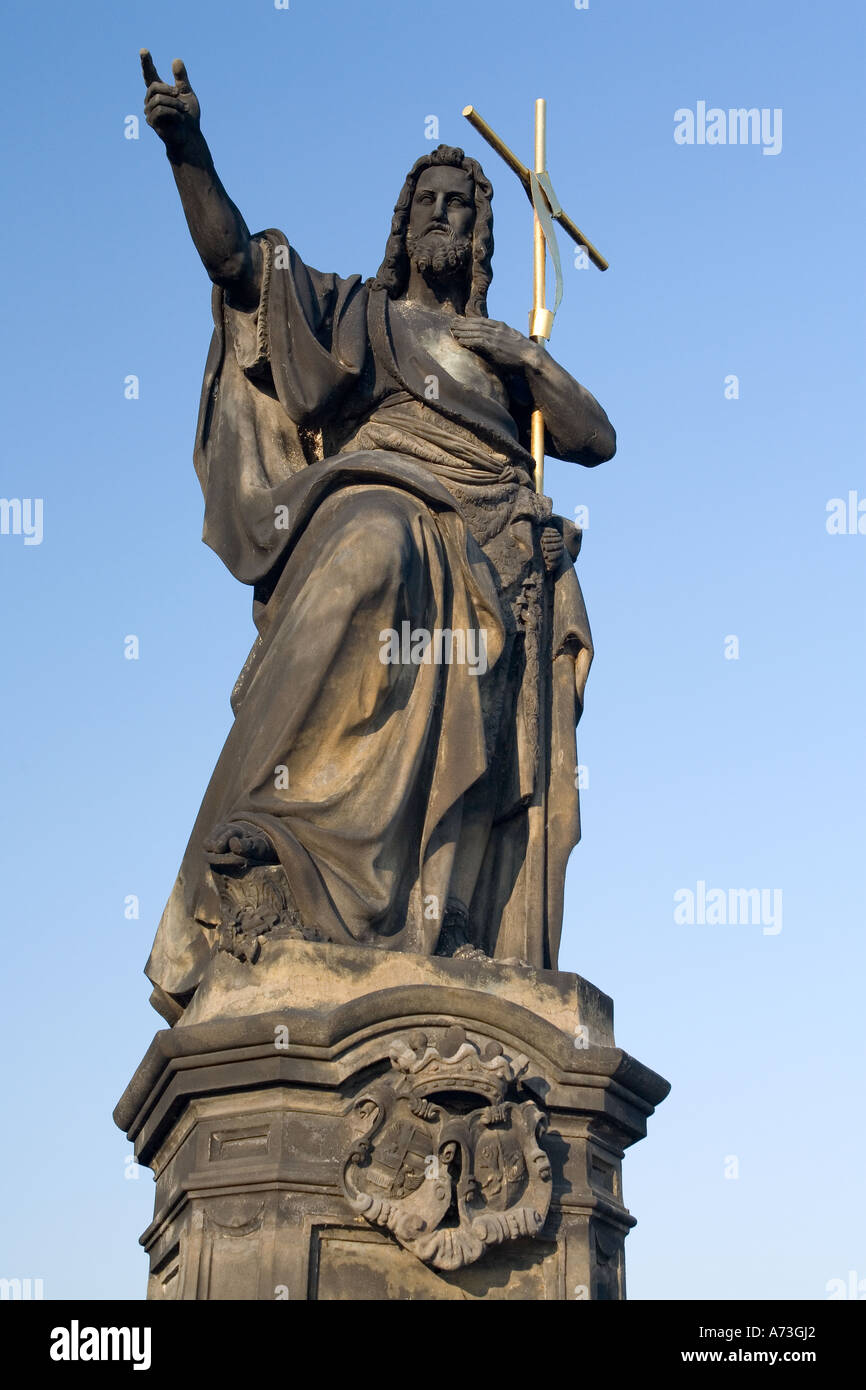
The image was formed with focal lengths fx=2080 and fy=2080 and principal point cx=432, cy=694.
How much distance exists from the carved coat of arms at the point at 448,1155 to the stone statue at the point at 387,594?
2.52 feet

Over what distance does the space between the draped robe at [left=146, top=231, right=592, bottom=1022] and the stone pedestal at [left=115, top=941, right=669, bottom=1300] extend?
0.47 metres

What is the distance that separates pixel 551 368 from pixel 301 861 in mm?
3366

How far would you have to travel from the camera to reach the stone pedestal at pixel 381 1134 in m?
8.21

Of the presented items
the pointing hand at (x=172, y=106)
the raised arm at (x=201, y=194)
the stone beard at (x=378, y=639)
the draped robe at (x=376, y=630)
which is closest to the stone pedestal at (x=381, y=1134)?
the stone beard at (x=378, y=639)

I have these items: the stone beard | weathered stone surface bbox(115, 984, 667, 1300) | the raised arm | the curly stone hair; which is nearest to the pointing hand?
the raised arm

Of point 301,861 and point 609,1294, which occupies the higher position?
point 301,861

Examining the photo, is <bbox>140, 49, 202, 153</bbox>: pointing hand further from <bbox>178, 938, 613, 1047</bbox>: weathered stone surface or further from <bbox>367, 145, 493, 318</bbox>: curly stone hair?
<bbox>178, 938, 613, 1047</bbox>: weathered stone surface

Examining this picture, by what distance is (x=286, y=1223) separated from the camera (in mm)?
8164

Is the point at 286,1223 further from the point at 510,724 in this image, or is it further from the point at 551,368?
the point at 551,368

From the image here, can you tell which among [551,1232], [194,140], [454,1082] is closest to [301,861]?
[454,1082]

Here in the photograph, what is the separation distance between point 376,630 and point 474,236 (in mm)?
2856

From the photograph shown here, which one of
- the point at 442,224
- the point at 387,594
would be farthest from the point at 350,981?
the point at 442,224

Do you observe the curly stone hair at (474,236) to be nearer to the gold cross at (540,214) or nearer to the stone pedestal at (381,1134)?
the gold cross at (540,214)
